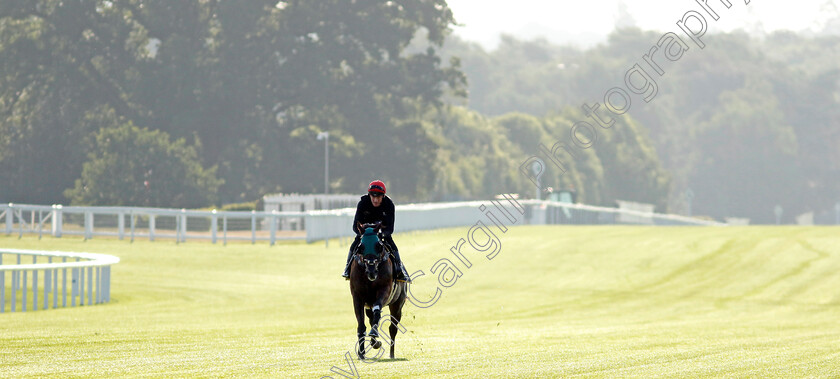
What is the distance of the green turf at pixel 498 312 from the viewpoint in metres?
13.4

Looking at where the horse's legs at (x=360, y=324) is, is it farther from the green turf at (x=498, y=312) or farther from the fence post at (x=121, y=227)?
the fence post at (x=121, y=227)

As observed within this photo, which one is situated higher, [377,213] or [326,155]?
[326,155]

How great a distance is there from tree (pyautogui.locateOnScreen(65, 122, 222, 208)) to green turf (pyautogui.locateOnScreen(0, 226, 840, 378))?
21.5m

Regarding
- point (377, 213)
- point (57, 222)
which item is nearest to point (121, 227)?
point (57, 222)

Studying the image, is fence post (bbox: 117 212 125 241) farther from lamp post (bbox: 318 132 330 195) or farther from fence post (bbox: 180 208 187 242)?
lamp post (bbox: 318 132 330 195)

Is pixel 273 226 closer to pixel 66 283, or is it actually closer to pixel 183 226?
pixel 183 226

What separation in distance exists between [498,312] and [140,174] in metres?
44.8

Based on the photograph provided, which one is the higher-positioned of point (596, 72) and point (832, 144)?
point (596, 72)

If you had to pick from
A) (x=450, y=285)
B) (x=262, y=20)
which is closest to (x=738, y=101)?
(x=262, y=20)

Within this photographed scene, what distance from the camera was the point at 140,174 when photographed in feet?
222

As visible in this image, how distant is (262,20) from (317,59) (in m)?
4.71

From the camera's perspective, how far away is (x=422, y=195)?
Result: 87.4 m

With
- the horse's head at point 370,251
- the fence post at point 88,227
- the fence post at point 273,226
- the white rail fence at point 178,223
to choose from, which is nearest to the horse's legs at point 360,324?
the horse's head at point 370,251

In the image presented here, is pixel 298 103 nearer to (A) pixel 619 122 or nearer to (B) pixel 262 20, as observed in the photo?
(B) pixel 262 20
